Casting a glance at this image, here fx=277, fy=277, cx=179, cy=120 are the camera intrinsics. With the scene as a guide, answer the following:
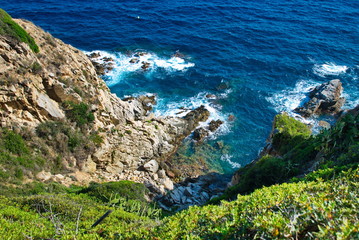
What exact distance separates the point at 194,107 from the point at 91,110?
740 inches

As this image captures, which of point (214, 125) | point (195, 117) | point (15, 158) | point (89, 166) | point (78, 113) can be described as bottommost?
point (214, 125)

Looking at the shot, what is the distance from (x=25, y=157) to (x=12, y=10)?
63706mm

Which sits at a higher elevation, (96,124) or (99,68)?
(96,124)

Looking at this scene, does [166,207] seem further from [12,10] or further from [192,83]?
[12,10]

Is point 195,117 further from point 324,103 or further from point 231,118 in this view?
point 324,103

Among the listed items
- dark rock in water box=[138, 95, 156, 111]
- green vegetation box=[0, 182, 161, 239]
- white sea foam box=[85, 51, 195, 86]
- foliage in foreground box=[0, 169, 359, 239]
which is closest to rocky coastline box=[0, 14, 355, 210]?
dark rock in water box=[138, 95, 156, 111]

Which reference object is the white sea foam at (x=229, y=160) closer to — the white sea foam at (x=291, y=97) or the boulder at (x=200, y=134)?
the boulder at (x=200, y=134)

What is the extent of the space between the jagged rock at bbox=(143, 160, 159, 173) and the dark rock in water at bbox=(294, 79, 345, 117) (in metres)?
26.0

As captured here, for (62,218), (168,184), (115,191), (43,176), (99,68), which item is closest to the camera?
(62,218)

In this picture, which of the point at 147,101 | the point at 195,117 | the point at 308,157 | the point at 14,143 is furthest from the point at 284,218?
the point at 147,101

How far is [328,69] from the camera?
54.0 metres

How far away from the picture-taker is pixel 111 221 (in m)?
14.6

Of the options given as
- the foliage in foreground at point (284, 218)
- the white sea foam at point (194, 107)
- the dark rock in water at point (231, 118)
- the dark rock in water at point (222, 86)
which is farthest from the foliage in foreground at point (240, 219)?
the dark rock in water at point (222, 86)

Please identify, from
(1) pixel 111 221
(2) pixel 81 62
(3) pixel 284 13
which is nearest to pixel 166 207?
(1) pixel 111 221
